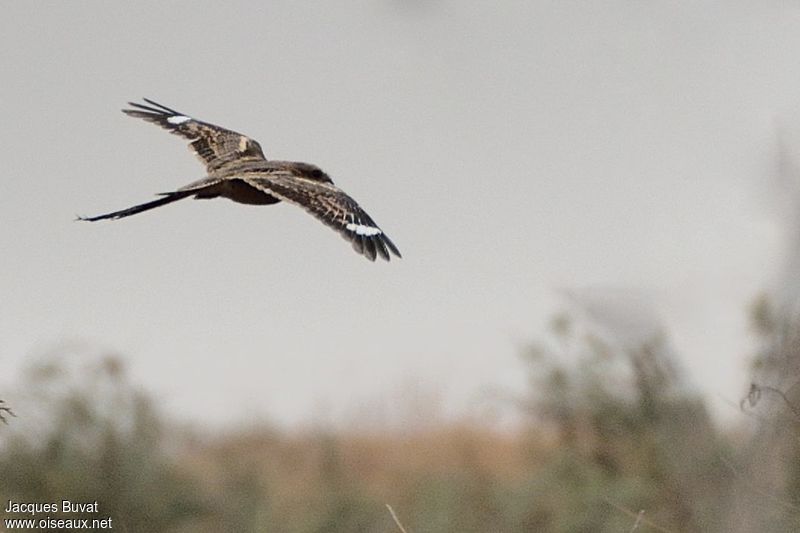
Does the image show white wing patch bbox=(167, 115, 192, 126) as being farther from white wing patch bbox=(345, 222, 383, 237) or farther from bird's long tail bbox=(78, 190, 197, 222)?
white wing patch bbox=(345, 222, 383, 237)

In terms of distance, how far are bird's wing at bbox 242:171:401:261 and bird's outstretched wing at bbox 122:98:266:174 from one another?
44 centimetres

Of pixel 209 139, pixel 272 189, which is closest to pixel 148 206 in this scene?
pixel 272 189

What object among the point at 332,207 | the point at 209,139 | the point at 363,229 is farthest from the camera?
the point at 209,139

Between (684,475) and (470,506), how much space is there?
4517mm

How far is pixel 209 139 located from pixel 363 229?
1.33 meters

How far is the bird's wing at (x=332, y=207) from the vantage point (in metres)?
2.73

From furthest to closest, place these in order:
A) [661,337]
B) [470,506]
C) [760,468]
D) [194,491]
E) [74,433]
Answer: [470,506] → [194,491] → [74,433] → [661,337] → [760,468]

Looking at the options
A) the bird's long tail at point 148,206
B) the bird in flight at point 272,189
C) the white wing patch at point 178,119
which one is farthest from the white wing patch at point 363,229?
the white wing patch at point 178,119

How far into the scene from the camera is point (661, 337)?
68.3 inches

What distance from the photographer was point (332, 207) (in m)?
2.93

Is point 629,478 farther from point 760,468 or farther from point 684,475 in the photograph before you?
point 760,468

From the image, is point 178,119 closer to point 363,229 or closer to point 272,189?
point 272,189

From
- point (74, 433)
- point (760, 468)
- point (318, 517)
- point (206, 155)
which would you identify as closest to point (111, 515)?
point (74, 433)

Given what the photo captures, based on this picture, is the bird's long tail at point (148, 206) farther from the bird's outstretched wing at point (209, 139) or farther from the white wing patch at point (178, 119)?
the white wing patch at point (178, 119)
